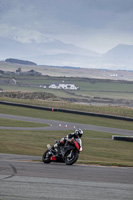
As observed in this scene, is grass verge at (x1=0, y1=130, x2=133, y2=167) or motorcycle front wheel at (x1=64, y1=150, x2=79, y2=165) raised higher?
motorcycle front wheel at (x1=64, y1=150, x2=79, y2=165)

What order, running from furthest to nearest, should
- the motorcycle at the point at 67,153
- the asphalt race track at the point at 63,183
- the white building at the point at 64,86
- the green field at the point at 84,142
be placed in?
1. the white building at the point at 64,86
2. the green field at the point at 84,142
3. the motorcycle at the point at 67,153
4. the asphalt race track at the point at 63,183

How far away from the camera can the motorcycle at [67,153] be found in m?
16.5

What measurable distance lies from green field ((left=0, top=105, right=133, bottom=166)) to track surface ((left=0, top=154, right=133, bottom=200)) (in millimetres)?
4782

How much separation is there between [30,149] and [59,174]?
512 inches

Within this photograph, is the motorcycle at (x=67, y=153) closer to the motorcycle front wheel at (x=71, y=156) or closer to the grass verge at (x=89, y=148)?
the motorcycle front wheel at (x=71, y=156)

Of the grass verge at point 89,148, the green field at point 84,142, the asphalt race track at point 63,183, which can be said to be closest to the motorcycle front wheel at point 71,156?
the asphalt race track at point 63,183

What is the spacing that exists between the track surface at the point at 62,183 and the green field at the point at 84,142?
4.78m

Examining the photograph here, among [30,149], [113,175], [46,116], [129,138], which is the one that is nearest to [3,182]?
[113,175]

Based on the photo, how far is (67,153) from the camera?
16781mm

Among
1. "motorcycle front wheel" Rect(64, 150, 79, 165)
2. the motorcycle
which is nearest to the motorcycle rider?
the motorcycle

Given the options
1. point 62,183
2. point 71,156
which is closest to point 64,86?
point 71,156

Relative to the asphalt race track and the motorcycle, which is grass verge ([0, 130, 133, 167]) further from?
the asphalt race track

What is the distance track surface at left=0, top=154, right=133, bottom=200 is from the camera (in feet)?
32.7

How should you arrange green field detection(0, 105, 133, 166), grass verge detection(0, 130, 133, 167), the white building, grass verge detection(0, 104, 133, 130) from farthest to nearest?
the white building < grass verge detection(0, 104, 133, 130) < green field detection(0, 105, 133, 166) < grass verge detection(0, 130, 133, 167)
